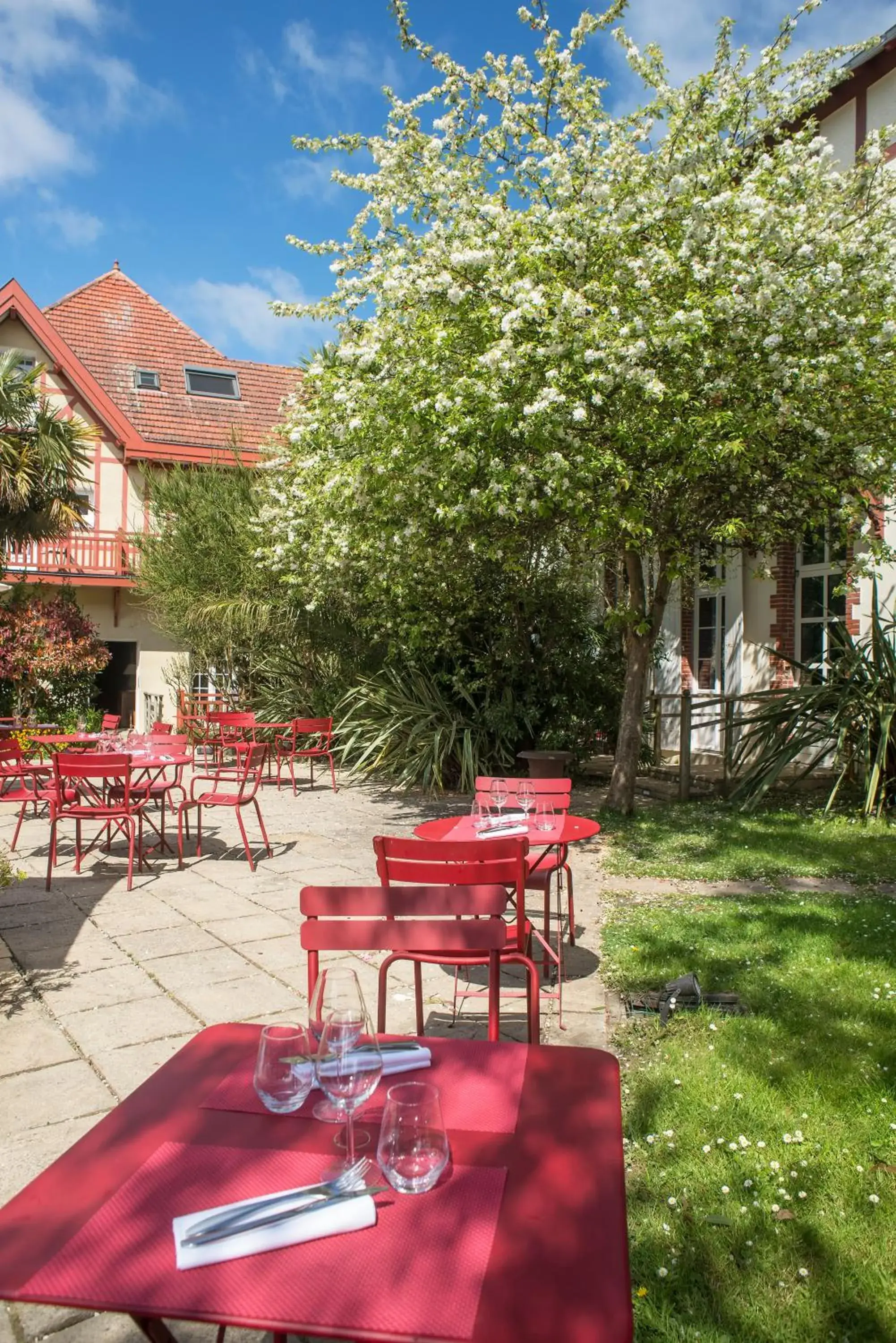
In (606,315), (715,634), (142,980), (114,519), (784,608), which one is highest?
(114,519)

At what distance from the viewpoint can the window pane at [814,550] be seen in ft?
35.9

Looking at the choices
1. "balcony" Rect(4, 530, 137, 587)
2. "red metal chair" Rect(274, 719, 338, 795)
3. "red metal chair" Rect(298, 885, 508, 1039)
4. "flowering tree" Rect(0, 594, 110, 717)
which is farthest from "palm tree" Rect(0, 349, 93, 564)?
"red metal chair" Rect(298, 885, 508, 1039)

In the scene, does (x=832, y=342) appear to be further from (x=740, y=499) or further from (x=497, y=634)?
(x=497, y=634)

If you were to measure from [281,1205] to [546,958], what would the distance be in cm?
368

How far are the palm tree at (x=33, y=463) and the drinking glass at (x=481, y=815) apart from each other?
10.2 metres

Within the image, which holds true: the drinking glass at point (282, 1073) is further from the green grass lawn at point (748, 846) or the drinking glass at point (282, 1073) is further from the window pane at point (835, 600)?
the window pane at point (835, 600)

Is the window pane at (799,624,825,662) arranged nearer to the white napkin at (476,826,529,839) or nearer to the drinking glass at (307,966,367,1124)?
the white napkin at (476,826,529,839)

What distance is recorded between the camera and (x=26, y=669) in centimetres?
1579

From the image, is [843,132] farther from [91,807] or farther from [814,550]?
[91,807]

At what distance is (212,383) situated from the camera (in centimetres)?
2298

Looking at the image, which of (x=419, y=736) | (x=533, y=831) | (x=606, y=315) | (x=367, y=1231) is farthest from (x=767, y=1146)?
(x=419, y=736)

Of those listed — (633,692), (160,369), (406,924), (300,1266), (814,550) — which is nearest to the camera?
(300,1266)

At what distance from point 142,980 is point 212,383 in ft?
67.4

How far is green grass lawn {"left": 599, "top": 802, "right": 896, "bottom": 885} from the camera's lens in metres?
6.87
